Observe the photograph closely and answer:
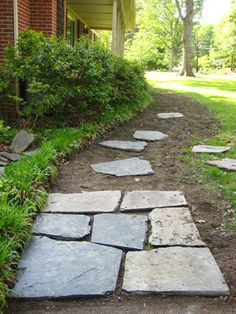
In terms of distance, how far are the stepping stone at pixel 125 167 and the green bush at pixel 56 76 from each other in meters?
1.63

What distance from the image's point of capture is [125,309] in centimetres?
216

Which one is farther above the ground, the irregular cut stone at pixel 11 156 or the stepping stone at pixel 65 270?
the irregular cut stone at pixel 11 156

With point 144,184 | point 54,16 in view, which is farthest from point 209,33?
point 144,184

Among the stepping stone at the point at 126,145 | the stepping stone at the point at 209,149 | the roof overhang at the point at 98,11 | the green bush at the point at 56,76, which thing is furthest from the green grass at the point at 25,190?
the roof overhang at the point at 98,11

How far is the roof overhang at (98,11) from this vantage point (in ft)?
40.6

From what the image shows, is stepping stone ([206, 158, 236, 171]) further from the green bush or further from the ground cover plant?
the green bush

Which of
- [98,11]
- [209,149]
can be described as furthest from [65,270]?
[98,11]

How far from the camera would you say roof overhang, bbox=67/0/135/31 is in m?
12.4

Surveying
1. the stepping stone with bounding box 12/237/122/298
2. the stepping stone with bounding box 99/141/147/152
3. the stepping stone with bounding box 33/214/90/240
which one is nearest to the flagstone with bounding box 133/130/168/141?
the stepping stone with bounding box 99/141/147/152

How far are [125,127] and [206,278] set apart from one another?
488cm

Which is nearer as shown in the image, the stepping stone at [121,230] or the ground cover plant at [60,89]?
the stepping stone at [121,230]

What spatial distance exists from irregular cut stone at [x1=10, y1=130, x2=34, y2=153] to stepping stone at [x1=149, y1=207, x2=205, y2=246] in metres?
2.45

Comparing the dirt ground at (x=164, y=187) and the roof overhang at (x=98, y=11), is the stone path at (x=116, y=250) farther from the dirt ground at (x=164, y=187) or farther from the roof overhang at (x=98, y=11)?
the roof overhang at (x=98, y=11)

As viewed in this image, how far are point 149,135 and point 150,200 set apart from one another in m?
2.96
